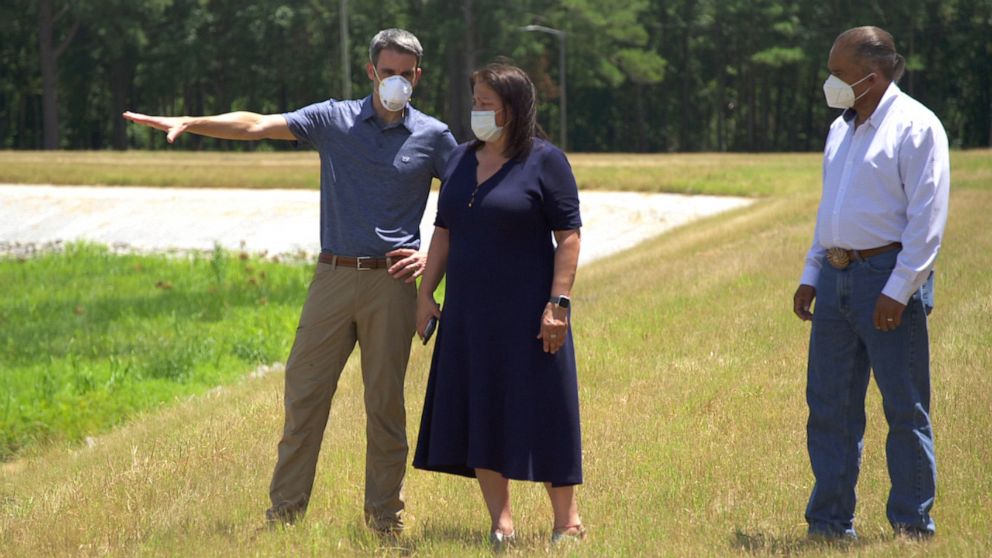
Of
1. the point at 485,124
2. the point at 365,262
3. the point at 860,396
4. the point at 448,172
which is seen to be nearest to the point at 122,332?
the point at 365,262

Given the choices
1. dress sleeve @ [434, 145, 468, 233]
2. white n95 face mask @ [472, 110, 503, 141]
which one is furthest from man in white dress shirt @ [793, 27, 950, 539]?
dress sleeve @ [434, 145, 468, 233]

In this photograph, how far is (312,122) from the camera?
6.17 meters

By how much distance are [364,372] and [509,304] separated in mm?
1048

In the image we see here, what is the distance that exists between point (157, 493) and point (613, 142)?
8290cm

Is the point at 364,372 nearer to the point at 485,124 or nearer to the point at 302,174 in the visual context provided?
the point at 485,124

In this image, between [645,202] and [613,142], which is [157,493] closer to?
[645,202]

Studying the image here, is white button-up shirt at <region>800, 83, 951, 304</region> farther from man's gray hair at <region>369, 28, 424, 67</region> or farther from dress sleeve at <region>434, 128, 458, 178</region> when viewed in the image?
man's gray hair at <region>369, 28, 424, 67</region>

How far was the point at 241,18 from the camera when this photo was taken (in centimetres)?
8000

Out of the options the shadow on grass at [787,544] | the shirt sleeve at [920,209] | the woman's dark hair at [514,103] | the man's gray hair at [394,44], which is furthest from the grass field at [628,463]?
the man's gray hair at [394,44]

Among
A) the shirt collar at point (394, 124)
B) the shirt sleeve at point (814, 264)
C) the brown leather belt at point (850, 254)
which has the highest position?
the shirt collar at point (394, 124)

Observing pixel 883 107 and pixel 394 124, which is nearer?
pixel 883 107

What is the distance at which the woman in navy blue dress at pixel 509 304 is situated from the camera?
5414 millimetres

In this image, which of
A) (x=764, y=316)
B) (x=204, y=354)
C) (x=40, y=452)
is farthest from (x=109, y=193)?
(x=764, y=316)

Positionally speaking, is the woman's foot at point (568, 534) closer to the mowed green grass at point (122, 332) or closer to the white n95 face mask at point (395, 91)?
the white n95 face mask at point (395, 91)
